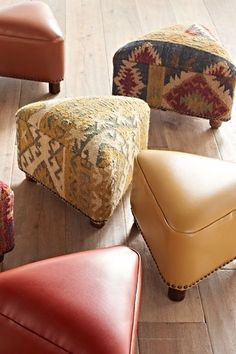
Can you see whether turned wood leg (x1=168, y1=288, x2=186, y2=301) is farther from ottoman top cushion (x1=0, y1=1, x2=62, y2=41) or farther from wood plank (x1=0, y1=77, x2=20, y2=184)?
ottoman top cushion (x1=0, y1=1, x2=62, y2=41)

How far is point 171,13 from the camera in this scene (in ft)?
10.9

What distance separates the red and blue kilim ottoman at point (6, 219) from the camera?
5.49 ft

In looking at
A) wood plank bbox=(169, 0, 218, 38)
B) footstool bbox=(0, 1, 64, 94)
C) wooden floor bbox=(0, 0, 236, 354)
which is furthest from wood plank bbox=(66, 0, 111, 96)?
wood plank bbox=(169, 0, 218, 38)

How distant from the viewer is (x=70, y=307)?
1311mm

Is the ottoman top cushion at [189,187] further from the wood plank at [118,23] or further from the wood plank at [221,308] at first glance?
the wood plank at [118,23]

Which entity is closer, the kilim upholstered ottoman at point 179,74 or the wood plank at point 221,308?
the wood plank at point 221,308

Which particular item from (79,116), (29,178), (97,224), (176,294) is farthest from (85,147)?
(176,294)

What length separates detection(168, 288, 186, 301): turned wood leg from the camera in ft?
5.65

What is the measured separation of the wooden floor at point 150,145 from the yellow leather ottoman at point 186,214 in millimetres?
95

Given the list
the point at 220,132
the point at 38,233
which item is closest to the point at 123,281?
the point at 38,233

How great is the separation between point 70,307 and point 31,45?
56.4 inches

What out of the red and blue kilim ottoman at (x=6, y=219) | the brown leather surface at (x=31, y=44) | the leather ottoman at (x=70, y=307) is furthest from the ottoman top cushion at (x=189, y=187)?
the brown leather surface at (x=31, y=44)

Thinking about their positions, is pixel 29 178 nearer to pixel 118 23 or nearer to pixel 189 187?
pixel 189 187

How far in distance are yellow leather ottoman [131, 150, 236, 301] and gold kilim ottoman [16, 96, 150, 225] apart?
11 cm
